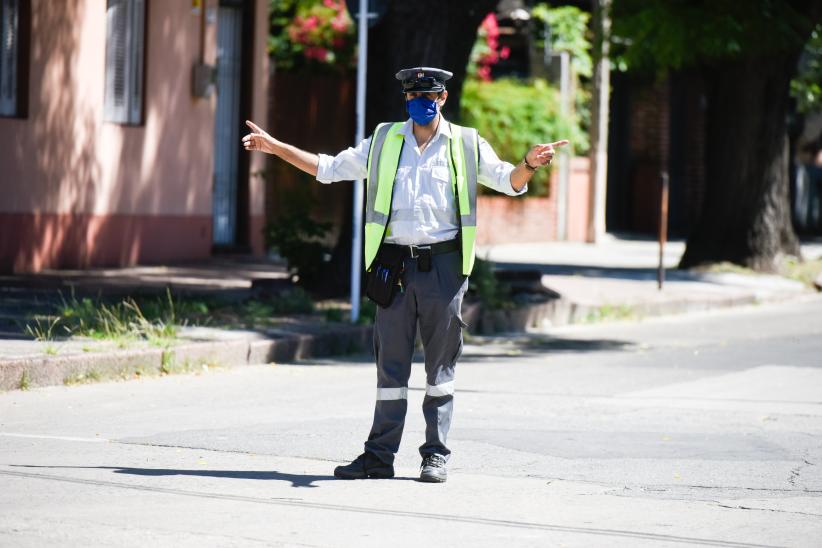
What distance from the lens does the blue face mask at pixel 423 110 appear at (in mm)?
7211

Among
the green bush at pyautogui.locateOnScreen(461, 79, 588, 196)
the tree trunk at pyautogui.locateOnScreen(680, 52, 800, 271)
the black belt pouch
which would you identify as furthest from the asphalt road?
the green bush at pyautogui.locateOnScreen(461, 79, 588, 196)

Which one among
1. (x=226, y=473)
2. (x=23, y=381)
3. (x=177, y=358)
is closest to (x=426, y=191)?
(x=226, y=473)

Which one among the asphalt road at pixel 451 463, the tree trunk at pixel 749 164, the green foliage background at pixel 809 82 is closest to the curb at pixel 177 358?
the asphalt road at pixel 451 463

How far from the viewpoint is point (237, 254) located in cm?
2002

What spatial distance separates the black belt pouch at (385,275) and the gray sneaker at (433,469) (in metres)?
0.72

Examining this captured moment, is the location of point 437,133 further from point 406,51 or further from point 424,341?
point 406,51

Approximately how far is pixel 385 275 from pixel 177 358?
157 inches

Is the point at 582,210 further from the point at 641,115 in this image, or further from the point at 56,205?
the point at 56,205

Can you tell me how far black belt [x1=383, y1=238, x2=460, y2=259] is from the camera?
23.6ft

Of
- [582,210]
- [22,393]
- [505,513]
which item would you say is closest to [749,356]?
[22,393]

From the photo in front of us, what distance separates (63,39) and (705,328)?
7141 mm

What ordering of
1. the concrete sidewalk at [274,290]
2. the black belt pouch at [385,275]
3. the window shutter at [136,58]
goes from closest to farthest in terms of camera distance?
the black belt pouch at [385,275] → the concrete sidewalk at [274,290] → the window shutter at [136,58]

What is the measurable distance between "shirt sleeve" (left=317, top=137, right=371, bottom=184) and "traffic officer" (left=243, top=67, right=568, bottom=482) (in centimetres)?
15

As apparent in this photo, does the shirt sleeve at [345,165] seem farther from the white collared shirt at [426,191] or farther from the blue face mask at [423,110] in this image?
the blue face mask at [423,110]
